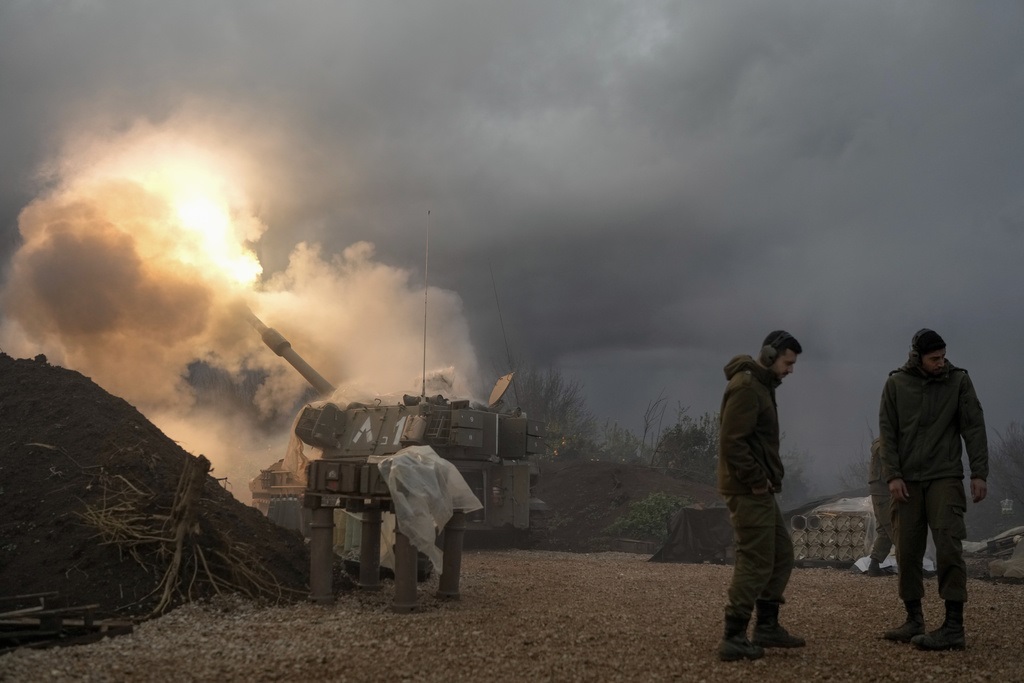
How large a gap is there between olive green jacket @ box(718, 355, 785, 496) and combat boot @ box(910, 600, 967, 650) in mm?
1425

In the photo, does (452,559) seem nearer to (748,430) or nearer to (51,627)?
(51,627)

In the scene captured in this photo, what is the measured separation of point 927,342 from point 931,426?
611mm

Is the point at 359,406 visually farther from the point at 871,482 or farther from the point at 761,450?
the point at 761,450

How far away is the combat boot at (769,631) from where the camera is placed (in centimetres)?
638

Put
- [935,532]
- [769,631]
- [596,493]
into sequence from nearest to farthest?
[769,631] < [935,532] < [596,493]

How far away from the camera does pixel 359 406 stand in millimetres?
19000

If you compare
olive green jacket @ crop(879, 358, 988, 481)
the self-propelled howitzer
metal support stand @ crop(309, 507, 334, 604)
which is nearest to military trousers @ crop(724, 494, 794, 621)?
olive green jacket @ crop(879, 358, 988, 481)

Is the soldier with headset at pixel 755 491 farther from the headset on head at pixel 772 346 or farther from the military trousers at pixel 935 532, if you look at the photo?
the military trousers at pixel 935 532

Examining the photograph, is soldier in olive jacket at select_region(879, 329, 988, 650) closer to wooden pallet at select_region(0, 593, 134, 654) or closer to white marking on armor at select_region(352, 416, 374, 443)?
wooden pallet at select_region(0, 593, 134, 654)

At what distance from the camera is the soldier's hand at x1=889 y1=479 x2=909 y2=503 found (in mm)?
6770

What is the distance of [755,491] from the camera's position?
6.23 m

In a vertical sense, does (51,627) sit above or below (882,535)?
below

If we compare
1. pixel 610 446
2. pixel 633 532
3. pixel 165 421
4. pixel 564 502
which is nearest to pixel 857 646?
pixel 633 532

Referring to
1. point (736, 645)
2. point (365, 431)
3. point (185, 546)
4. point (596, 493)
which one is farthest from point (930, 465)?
point (596, 493)
